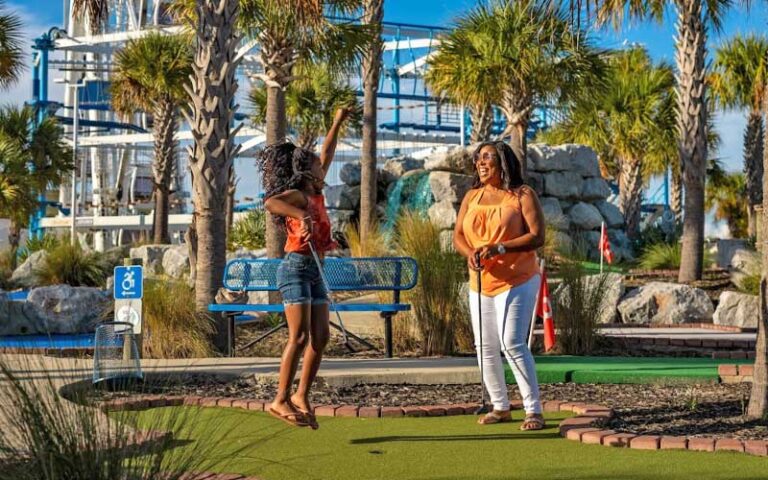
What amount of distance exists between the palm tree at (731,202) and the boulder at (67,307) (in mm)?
36866

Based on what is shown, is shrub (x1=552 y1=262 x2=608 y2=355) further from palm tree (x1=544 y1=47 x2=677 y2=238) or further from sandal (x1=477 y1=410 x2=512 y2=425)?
palm tree (x1=544 y1=47 x2=677 y2=238)

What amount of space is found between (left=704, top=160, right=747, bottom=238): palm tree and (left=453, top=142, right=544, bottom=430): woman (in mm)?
42158

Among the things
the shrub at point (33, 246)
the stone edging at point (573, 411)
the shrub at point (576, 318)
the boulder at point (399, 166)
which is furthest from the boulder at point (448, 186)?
the stone edging at point (573, 411)

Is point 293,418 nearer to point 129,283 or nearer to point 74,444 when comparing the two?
point 74,444

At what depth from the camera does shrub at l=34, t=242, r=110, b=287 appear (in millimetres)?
21734

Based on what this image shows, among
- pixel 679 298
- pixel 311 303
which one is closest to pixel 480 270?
pixel 311 303

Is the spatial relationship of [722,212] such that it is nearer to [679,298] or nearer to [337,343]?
[679,298]

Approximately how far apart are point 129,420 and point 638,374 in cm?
516

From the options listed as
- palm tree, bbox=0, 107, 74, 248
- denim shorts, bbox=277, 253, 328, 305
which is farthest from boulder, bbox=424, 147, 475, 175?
denim shorts, bbox=277, 253, 328, 305

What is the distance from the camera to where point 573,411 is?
702 cm

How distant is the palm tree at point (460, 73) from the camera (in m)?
21.8

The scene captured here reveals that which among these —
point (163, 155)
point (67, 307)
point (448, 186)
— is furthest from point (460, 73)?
point (163, 155)

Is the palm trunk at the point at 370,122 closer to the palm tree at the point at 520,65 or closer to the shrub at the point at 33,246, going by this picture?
the palm tree at the point at 520,65

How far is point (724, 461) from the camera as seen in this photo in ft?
17.5
